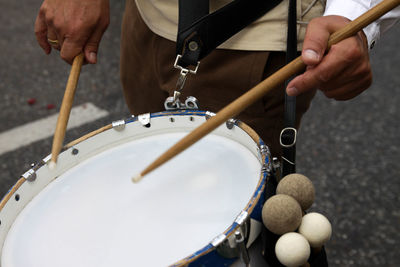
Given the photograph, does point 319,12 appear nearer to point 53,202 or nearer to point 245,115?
point 245,115

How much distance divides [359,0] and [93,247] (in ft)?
1.93

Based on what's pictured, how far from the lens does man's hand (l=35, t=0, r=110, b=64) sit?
81cm

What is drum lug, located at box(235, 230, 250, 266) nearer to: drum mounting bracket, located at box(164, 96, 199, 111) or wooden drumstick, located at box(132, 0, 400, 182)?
wooden drumstick, located at box(132, 0, 400, 182)

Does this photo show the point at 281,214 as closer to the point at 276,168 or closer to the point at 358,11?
the point at 276,168

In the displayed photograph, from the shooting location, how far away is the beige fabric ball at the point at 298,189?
1.94 feet

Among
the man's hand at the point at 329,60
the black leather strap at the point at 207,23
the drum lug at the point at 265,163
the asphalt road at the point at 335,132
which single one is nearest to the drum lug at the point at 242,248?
the drum lug at the point at 265,163

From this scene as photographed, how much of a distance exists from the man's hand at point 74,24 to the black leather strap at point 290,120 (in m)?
0.36

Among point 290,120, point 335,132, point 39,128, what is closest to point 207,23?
point 290,120

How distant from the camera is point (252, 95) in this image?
0.56m

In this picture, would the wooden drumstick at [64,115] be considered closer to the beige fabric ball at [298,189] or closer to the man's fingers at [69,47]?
the man's fingers at [69,47]

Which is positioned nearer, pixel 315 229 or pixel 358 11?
pixel 315 229

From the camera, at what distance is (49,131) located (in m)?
2.05

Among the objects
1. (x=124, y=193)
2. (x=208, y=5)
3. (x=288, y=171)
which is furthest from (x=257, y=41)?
(x=124, y=193)

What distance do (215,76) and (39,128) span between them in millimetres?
1422
